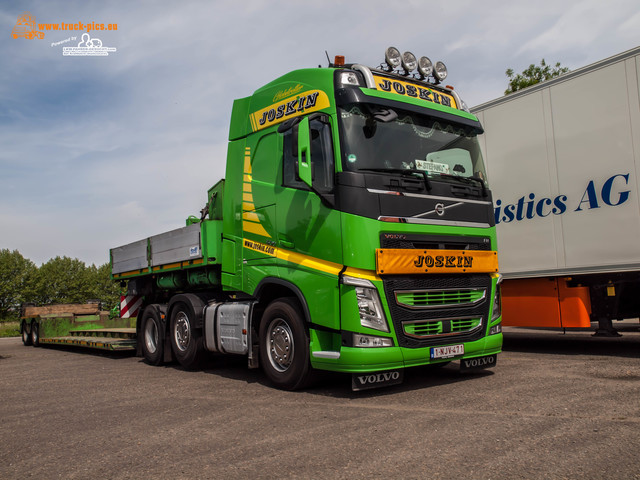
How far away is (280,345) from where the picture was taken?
673cm

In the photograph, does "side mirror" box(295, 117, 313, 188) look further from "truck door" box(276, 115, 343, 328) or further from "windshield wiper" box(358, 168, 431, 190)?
"windshield wiper" box(358, 168, 431, 190)

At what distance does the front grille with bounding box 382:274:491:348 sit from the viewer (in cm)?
591

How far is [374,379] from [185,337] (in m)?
4.17

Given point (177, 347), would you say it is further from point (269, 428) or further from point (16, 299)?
point (16, 299)

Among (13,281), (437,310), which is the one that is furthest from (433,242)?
(13,281)

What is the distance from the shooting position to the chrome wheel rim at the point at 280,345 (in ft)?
21.6

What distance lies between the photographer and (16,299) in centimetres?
7994

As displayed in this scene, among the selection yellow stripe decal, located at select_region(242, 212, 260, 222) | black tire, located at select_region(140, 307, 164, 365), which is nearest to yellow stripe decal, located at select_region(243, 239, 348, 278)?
yellow stripe decal, located at select_region(242, 212, 260, 222)

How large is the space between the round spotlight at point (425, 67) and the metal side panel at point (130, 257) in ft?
20.0

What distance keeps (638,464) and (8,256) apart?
293 feet

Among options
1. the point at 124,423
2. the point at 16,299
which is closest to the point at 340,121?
the point at 124,423

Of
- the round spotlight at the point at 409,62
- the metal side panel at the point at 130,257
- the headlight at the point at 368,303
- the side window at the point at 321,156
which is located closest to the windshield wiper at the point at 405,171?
the side window at the point at 321,156

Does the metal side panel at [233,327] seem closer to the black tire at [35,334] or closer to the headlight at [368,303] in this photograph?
the headlight at [368,303]

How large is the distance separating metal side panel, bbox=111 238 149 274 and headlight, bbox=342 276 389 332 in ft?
19.5
